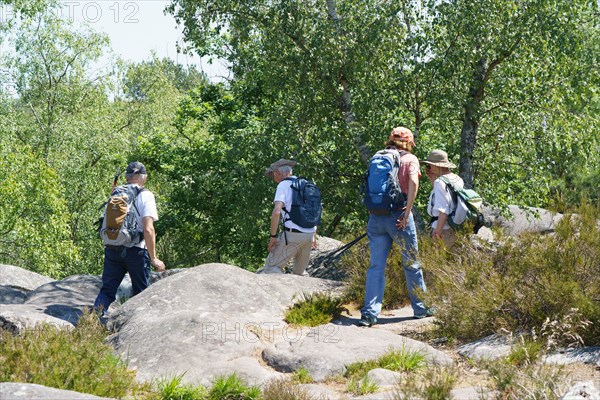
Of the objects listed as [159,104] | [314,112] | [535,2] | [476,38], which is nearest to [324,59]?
[314,112]

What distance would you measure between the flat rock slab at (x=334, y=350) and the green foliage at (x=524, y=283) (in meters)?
0.65

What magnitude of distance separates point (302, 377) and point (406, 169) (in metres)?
2.64

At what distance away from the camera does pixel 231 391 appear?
19.8ft

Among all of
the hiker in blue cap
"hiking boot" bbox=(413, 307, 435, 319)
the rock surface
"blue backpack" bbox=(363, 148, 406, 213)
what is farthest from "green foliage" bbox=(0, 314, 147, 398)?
the rock surface

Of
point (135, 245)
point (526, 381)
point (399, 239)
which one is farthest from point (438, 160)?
point (526, 381)

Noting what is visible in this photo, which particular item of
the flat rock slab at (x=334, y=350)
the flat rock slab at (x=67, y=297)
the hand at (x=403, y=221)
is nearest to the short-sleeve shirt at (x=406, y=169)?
the hand at (x=403, y=221)

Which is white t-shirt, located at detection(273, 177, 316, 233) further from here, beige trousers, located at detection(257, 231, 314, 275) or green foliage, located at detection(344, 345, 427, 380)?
green foliage, located at detection(344, 345, 427, 380)

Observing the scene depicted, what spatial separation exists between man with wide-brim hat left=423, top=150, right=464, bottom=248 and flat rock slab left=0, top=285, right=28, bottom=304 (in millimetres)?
6155

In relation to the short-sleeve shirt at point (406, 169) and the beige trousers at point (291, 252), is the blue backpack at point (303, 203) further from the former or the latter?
the short-sleeve shirt at point (406, 169)

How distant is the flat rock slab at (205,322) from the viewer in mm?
6625

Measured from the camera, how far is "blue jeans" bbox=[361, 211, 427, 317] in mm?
8203

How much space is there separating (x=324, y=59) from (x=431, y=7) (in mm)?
2135

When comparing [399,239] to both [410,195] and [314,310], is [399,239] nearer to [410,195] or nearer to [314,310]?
[410,195]

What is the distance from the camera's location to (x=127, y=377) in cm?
620
